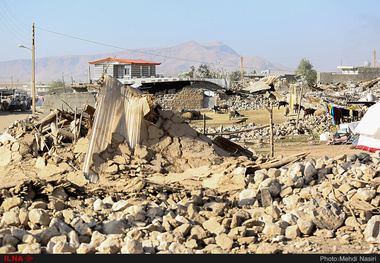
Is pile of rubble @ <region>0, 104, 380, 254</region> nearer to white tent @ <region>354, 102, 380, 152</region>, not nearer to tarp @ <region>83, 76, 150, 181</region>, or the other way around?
tarp @ <region>83, 76, 150, 181</region>

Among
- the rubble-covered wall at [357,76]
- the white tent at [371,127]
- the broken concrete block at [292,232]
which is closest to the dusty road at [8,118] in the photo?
the white tent at [371,127]

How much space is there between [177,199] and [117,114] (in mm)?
2451

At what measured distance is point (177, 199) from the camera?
7.69 metres

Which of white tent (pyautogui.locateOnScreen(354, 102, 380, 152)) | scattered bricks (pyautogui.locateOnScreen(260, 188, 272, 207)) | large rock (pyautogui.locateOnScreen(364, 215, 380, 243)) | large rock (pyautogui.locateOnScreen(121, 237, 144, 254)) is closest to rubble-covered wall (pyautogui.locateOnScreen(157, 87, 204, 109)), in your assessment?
white tent (pyautogui.locateOnScreen(354, 102, 380, 152))

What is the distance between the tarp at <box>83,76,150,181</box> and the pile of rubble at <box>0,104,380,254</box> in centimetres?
21

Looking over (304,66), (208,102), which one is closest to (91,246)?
(208,102)

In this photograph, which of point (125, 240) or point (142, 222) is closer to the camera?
point (125, 240)

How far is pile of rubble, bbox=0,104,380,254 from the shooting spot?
6047 mm

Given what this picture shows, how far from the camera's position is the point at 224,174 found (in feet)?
26.8

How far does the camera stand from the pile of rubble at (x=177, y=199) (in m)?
6.05

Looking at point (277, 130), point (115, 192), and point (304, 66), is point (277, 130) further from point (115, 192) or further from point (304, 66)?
point (304, 66)

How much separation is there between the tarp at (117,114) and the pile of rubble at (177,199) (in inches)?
8.4

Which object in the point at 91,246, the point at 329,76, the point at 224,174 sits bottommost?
the point at 91,246

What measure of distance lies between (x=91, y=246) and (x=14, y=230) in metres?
1.09
